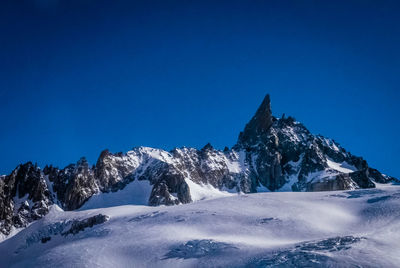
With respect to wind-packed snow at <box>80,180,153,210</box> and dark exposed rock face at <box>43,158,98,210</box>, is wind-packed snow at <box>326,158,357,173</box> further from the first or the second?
dark exposed rock face at <box>43,158,98,210</box>

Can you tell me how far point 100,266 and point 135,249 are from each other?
6.04 meters

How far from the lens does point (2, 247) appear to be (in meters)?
83.4

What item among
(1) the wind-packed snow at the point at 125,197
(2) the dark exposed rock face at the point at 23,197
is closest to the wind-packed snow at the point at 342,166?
(1) the wind-packed snow at the point at 125,197

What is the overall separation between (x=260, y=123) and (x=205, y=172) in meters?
44.1

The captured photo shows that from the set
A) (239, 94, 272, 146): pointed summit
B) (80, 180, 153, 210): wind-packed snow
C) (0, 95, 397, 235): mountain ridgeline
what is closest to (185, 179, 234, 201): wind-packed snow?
(0, 95, 397, 235): mountain ridgeline

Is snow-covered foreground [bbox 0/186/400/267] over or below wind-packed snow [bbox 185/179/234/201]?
below

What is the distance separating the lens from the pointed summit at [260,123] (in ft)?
580

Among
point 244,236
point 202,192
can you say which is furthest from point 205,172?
point 244,236

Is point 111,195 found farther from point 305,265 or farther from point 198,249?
point 305,265

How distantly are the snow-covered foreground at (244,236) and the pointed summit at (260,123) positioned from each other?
100667 millimetres

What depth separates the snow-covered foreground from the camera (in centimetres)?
3991

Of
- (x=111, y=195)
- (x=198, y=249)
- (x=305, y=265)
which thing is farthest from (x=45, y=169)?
(x=305, y=265)

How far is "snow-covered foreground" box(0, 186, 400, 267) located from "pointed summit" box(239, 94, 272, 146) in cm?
10067

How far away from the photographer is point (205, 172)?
150875mm
